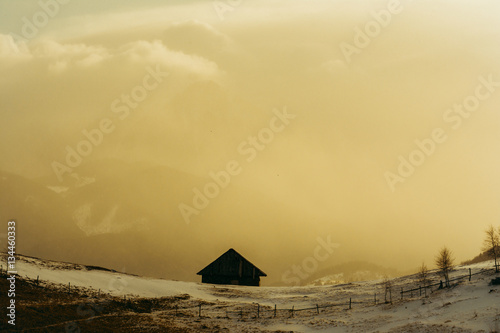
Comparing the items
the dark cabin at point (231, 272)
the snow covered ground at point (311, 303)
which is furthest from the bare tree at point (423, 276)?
the dark cabin at point (231, 272)

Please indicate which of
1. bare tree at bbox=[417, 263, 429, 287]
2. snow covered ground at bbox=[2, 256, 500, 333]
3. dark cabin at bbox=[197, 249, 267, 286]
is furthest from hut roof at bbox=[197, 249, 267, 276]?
bare tree at bbox=[417, 263, 429, 287]

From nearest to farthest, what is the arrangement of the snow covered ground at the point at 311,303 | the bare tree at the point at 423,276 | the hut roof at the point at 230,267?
the snow covered ground at the point at 311,303 → the bare tree at the point at 423,276 → the hut roof at the point at 230,267

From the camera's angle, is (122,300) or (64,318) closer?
(64,318)

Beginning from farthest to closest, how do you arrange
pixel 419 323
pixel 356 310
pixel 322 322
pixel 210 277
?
pixel 210 277 < pixel 356 310 < pixel 322 322 < pixel 419 323

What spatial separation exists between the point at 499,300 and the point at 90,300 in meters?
38.0

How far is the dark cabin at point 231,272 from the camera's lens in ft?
234

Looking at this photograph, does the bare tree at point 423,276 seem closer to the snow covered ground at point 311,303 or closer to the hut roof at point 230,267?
the snow covered ground at point 311,303

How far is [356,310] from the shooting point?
→ 4609 cm

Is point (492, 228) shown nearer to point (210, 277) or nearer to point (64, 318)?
point (210, 277)

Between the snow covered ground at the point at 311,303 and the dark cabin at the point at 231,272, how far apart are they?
4.74 m

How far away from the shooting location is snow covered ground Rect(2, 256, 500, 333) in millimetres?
37750

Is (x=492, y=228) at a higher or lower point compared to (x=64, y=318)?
higher

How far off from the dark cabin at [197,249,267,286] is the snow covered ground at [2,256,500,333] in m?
4.74

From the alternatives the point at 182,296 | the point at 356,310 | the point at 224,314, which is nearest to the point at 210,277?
the point at 182,296
